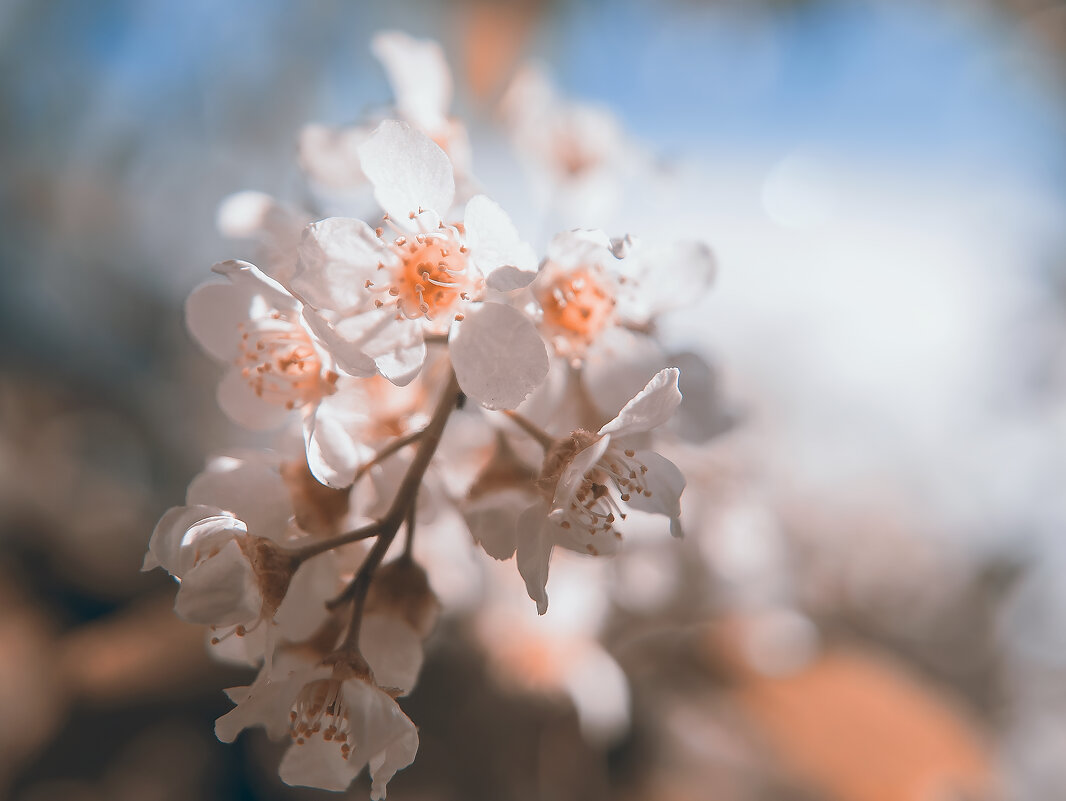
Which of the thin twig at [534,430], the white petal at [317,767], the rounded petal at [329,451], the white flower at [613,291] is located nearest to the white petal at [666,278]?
the white flower at [613,291]

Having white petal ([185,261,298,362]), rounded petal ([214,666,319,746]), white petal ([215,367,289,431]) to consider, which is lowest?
rounded petal ([214,666,319,746])

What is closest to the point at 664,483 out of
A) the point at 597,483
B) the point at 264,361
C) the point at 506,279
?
the point at 597,483

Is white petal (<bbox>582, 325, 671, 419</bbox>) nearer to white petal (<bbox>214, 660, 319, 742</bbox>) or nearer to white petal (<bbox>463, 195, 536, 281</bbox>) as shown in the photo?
white petal (<bbox>463, 195, 536, 281</bbox>)

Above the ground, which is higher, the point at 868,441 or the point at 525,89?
the point at 525,89

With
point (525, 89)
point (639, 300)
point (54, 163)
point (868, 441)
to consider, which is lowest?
point (54, 163)

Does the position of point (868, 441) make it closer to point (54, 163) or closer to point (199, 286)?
point (199, 286)

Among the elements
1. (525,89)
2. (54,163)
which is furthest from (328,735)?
(54,163)

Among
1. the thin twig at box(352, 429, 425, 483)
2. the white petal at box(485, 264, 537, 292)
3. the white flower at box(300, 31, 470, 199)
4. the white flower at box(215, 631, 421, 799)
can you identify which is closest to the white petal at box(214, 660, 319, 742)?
the white flower at box(215, 631, 421, 799)
